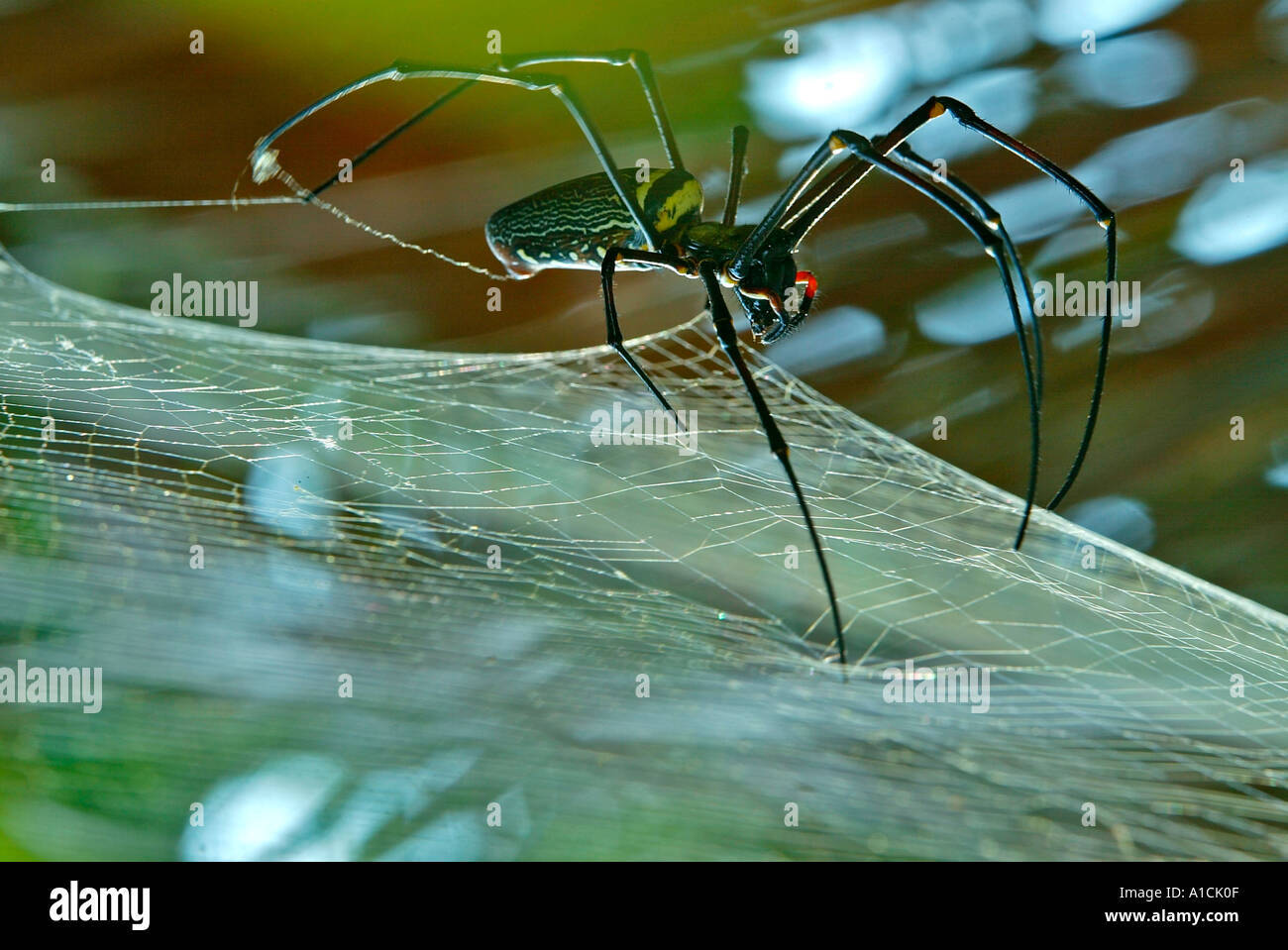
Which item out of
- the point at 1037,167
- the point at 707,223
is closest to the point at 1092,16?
the point at 1037,167

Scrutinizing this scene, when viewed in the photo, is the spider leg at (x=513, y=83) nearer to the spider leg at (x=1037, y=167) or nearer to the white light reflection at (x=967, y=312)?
the spider leg at (x=1037, y=167)

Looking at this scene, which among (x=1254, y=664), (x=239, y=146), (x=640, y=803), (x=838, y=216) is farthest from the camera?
(x=838, y=216)

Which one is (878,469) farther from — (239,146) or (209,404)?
(239,146)

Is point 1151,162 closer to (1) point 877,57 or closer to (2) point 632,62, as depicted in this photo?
(1) point 877,57

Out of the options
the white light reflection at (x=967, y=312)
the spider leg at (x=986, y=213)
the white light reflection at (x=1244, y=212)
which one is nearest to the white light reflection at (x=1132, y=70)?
the white light reflection at (x=1244, y=212)

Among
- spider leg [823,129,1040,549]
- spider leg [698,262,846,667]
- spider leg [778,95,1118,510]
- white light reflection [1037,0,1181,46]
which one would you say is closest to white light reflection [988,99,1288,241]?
white light reflection [1037,0,1181,46]

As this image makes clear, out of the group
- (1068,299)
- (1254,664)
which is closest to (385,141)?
(1068,299)

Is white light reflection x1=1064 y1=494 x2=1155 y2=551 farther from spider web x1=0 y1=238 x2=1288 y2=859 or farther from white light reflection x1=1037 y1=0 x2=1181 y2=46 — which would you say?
white light reflection x1=1037 y1=0 x2=1181 y2=46
